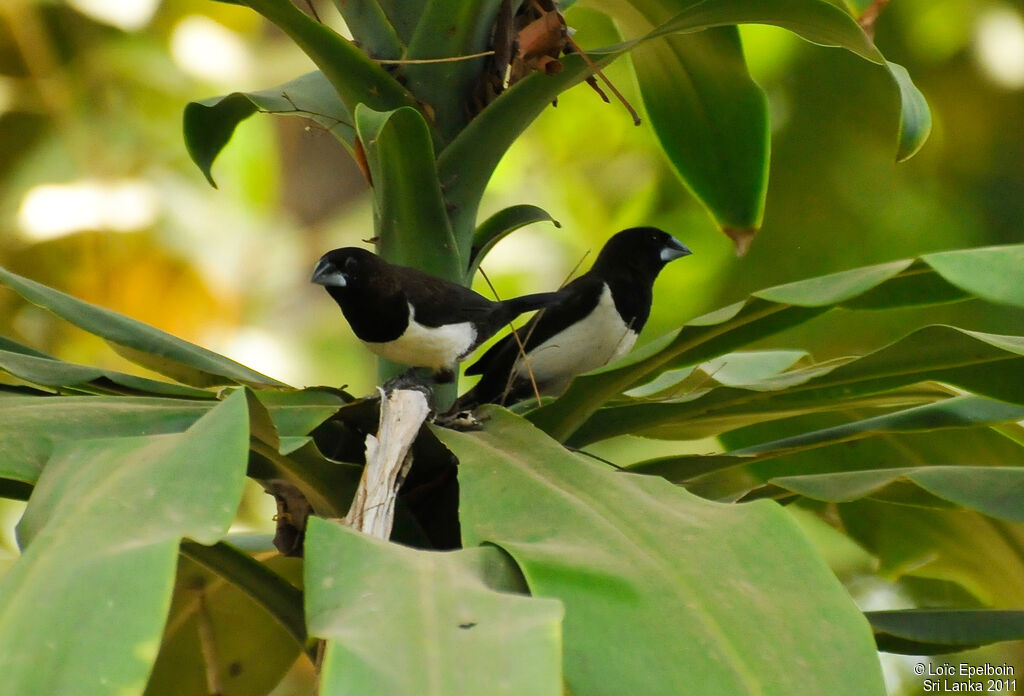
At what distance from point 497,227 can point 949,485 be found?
1.46ft

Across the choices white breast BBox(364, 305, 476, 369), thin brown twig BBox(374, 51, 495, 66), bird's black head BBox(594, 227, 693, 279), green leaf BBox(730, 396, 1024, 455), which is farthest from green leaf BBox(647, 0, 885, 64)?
bird's black head BBox(594, 227, 693, 279)

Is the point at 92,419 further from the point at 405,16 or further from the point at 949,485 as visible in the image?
the point at 949,485

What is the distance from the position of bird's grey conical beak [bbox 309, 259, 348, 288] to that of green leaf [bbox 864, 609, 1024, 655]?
0.74 metres

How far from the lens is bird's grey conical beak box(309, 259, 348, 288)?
4.40 ft

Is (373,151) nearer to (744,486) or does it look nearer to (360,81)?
(360,81)

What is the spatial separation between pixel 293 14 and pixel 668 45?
42 centimetres

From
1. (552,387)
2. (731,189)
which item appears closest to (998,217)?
(552,387)

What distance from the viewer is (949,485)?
0.81 meters

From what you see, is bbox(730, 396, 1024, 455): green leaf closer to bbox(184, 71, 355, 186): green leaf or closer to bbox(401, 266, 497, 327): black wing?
bbox(401, 266, 497, 327): black wing

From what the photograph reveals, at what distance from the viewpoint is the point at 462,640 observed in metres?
0.46

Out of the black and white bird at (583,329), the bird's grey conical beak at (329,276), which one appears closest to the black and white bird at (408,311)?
the bird's grey conical beak at (329,276)

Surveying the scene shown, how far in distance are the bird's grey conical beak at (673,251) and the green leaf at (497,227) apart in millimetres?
780

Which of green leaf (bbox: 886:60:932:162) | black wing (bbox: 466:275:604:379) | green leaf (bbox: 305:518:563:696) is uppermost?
black wing (bbox: 466:275:604:379)

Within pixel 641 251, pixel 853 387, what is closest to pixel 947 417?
pixel 853 387
